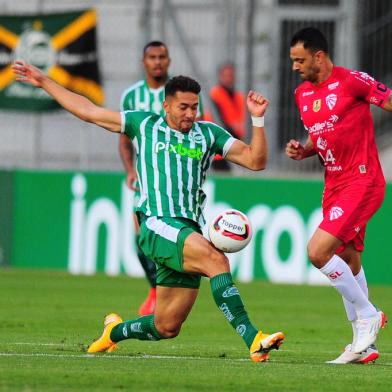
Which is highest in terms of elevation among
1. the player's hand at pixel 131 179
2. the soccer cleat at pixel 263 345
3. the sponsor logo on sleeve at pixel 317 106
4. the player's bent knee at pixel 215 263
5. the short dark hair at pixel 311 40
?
the short dark hair at pixel 311 40

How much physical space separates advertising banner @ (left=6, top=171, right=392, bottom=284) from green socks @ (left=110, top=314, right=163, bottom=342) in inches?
318

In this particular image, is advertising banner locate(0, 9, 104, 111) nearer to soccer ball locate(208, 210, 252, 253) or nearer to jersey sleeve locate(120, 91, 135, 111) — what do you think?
jersey sleeve locate(120, 91, 135, 111)

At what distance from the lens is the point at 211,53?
2053 cm

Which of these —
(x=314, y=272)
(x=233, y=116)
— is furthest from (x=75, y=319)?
(x=233, y=116)

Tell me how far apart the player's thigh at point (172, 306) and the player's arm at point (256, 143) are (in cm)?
96

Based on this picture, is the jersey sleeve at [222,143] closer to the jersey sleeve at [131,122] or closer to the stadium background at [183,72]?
the jersey sleeve at [131,122]

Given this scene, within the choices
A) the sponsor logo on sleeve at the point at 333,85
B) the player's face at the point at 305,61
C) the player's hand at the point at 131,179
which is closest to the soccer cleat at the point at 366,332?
the sponsor logo on sleeve at the point at 333,85

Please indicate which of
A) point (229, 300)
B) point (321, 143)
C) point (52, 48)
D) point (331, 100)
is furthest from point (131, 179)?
point (52, 48)

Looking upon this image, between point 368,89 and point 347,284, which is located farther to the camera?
point 368,89

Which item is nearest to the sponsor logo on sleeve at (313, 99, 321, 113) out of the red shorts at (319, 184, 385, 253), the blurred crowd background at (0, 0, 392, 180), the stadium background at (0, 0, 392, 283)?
the red shorts at (319, 184, 385, 253)

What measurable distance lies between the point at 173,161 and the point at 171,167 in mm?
43

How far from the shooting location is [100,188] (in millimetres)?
19234

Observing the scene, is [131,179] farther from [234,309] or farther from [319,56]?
[234,309]

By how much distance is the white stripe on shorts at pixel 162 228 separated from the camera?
9.67m
